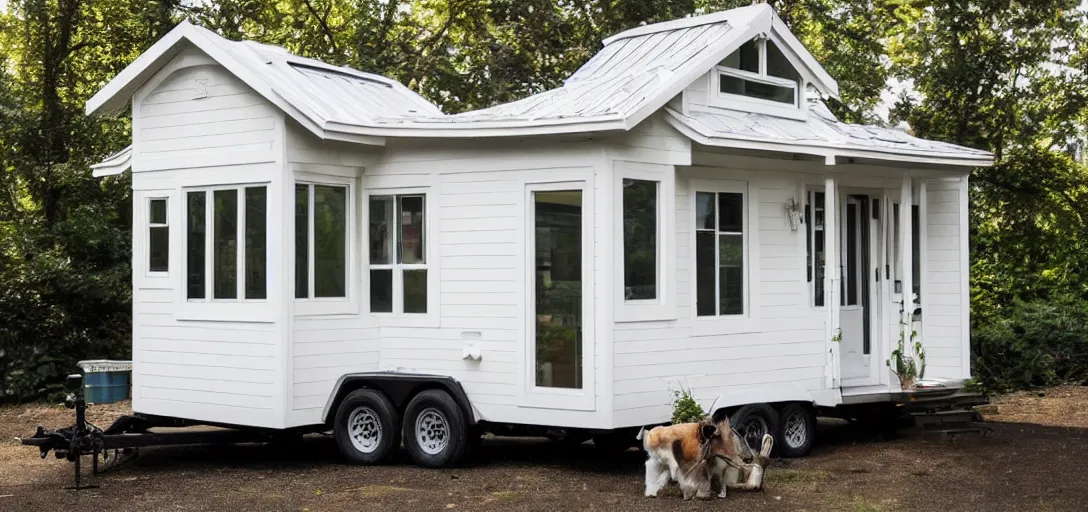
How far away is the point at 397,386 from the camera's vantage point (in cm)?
1241

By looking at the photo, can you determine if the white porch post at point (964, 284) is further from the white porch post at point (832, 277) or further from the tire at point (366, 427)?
the tire at point (366, 427)

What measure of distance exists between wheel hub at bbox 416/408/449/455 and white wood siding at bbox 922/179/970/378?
6.10 meters

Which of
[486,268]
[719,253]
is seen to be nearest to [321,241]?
[486,268]

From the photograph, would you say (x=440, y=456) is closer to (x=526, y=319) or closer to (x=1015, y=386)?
(x=526, y=319)

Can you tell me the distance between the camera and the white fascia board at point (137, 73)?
42.0 feet

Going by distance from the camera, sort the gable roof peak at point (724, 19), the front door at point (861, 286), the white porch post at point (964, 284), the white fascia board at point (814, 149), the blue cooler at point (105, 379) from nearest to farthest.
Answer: the white fascia board at point (814, 149), the gable roof peak at point (724, 19), the front door at point (861, 286), the white porch post at point (964, 284), the blue cooler at point (105, 379)

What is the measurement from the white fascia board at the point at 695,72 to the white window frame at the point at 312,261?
10.6 ft

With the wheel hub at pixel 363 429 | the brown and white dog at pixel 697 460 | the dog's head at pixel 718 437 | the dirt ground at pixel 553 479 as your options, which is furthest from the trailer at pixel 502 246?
the dog's head at pixel 718 437

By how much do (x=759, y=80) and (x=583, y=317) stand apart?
356 centimetres

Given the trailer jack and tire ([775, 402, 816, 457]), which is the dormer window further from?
the trailer jack

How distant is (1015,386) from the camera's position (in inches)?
750

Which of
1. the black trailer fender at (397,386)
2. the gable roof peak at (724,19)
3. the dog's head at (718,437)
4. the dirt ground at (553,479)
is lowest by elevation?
the dirt ground at (553,479)

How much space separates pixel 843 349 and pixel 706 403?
267 centimetres

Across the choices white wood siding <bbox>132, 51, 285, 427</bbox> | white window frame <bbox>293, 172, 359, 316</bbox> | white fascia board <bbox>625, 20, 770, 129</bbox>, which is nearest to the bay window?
white fascia board <bbox>625, 20, 770, 129</bbox>
